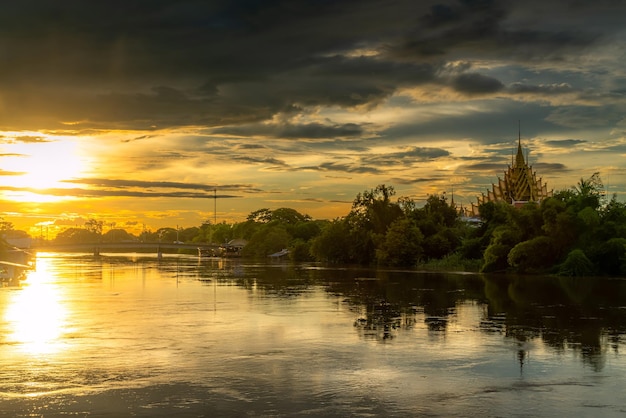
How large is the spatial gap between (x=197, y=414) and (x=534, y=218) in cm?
8392

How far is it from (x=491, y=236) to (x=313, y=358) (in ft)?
285

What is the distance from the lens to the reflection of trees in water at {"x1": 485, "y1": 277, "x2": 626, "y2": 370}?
3055cm

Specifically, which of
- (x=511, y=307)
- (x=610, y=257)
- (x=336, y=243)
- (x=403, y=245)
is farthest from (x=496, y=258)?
(x=336, y=243)

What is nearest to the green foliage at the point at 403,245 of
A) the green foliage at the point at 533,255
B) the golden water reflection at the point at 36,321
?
the green foliage at the point at 533,255

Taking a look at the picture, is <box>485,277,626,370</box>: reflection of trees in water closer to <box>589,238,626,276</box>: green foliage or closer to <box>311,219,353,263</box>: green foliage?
<box>589,238,626,276</box>: green foliage

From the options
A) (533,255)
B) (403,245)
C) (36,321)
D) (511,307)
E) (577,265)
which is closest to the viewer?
(36,321)

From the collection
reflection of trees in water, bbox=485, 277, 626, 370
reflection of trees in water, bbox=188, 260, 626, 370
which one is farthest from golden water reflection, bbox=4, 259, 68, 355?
reflection of trees in water, bbox=485, 277, 626, 370

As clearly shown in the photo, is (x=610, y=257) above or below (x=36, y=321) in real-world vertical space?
above

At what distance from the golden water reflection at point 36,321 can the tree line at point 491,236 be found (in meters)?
56.3

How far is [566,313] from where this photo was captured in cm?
4319

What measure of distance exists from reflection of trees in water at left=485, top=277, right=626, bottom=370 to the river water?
115 mm

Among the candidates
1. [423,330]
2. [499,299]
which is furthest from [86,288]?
[423,330]

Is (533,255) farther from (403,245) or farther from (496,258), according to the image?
(403,245)

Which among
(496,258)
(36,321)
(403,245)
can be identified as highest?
(403,245)
